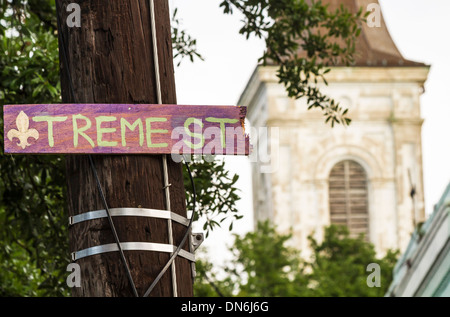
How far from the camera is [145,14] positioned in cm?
356

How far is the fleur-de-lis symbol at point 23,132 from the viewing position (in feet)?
11.3

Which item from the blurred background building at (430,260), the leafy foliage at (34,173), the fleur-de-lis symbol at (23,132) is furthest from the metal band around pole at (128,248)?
the blurred background building at (430,260)

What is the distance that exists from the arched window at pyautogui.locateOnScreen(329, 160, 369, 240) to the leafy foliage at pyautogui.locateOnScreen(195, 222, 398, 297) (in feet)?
28.4

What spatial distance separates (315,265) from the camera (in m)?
32.7

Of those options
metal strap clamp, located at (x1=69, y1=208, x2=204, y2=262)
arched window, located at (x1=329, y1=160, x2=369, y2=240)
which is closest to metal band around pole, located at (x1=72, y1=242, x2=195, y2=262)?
metal strap clamp, located at (x1=69, y1=208, x2=204, y2=262)

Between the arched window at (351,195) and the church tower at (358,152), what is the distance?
0.05 m

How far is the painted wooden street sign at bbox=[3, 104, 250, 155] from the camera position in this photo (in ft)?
11.2

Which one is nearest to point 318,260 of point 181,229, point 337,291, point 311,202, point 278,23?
point 337,291

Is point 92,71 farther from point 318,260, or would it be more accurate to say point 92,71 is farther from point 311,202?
point 311,202

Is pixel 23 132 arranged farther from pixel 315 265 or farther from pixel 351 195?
pixel 351 195

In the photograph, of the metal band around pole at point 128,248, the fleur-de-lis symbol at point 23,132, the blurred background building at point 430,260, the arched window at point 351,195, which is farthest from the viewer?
the arched window at point 351,195

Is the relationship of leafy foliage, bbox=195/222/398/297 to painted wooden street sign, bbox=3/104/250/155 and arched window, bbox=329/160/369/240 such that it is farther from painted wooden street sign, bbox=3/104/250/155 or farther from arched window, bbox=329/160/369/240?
painted wooden street sign, bbox=3/104/250/155

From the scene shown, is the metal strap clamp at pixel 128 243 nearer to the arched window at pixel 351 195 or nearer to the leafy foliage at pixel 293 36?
the leafy foliage at pixel 293 36

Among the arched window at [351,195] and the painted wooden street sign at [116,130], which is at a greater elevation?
the arched window at [351,195]
